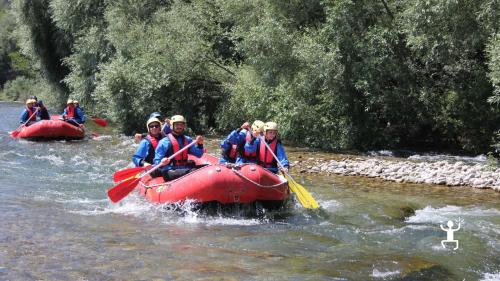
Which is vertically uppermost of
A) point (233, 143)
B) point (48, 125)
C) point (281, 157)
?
point (48, 125)

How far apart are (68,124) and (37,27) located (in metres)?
12.1

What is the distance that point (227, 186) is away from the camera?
8.04m

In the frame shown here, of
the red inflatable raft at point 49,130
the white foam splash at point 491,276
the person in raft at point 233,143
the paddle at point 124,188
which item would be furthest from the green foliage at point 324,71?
the paddle at point 124,188

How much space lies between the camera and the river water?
18.6 feet

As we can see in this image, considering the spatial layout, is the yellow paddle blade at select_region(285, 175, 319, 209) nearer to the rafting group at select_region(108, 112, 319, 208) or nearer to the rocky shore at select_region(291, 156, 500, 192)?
the rafting group at select_region(108, 112, 319, 208)

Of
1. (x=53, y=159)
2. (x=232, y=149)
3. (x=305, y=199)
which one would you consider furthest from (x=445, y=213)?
(x=53, y=159)

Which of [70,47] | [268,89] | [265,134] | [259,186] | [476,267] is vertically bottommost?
[476,267]

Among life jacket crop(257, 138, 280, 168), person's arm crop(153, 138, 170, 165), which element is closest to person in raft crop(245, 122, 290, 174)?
life jacket crop(257, 138, 280, 168)

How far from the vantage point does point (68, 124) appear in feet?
59.9

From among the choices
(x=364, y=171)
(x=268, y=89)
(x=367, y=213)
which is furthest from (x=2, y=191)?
(x=268, y=89)

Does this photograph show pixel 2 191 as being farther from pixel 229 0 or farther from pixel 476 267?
pixel 229 0

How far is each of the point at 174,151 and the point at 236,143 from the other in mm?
1031

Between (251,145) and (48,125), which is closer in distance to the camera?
(251,145)

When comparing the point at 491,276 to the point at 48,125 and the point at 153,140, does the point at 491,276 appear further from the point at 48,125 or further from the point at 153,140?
the point at 48,125
